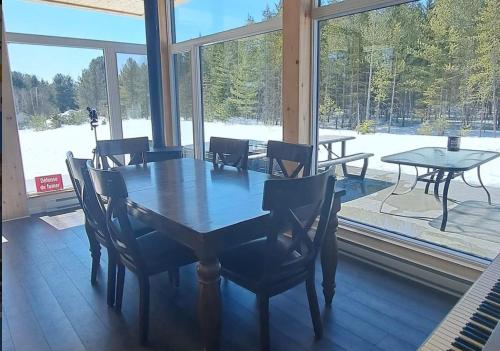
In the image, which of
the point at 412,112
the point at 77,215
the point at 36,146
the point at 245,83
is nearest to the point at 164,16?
the point at 245,83

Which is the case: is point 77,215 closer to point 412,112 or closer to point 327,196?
point 327,196

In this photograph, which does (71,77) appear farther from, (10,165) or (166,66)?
(10,165)

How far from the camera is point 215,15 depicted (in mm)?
4133

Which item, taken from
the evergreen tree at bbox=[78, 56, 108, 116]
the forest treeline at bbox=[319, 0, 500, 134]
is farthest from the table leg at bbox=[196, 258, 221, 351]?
the evergreen tree at bbox=[78, 56, 108, 116]

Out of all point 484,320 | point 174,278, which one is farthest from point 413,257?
point 484,320

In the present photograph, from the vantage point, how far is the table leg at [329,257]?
2.19 metres

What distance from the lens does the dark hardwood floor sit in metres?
1.98

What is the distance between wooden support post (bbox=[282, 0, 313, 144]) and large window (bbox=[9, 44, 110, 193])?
113 inches

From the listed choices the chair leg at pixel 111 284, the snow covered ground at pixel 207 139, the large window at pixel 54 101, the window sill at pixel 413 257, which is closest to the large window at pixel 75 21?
the large window at pixel 54 101

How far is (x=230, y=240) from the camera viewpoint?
166 centimetres

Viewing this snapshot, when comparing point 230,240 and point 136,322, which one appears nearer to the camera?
point 230,240

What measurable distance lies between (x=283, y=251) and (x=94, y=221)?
128cm

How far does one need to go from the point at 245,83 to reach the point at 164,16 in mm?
1806

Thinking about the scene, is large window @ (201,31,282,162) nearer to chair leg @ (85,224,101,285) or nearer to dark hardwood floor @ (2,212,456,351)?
dark hardwood floor @ (2,212,456,351)
